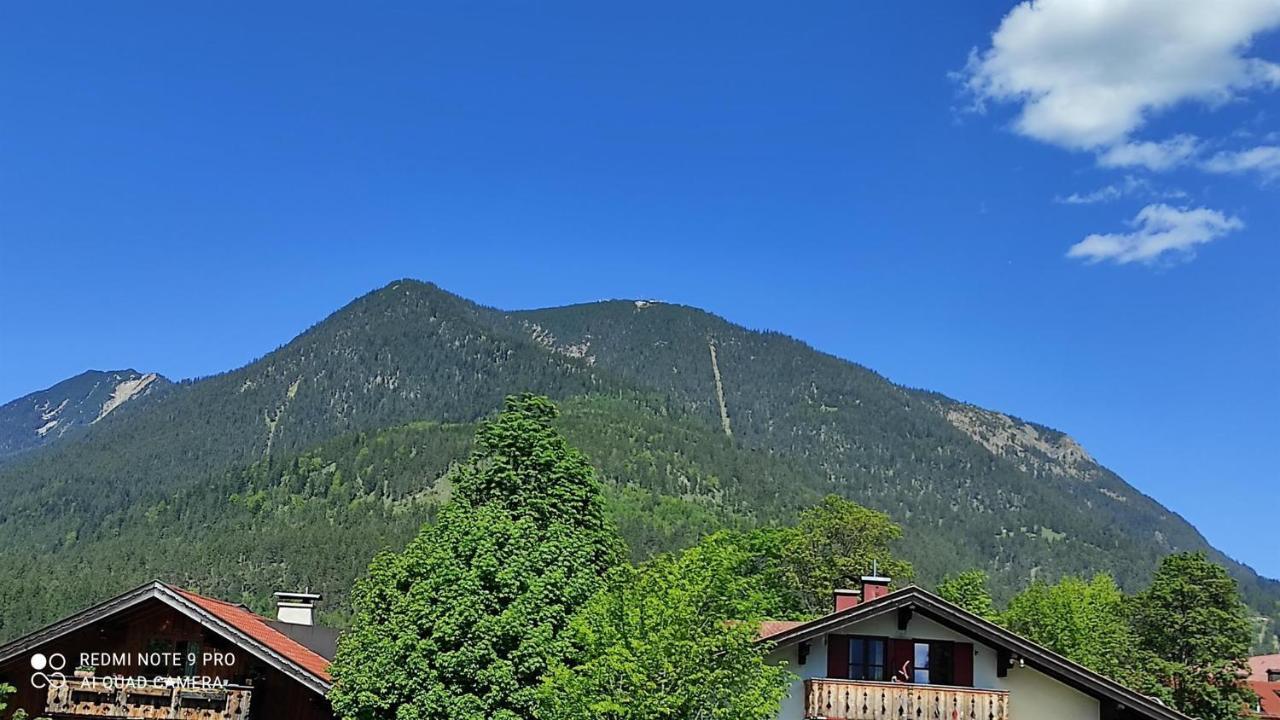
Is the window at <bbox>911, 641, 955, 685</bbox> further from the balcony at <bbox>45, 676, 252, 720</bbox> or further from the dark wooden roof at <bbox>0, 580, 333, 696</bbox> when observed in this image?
the balcony at <bbox>45, 676, 252, 720</bbox>

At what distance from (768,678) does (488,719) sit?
22.3ft

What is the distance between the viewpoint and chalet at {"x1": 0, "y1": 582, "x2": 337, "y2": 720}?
99.9 feet

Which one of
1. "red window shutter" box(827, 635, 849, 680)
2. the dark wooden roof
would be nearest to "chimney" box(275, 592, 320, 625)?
the dark wooden roof

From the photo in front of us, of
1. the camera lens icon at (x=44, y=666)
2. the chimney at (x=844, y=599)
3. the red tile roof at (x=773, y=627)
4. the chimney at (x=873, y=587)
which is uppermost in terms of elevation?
the chimney at (x=873, y=587)

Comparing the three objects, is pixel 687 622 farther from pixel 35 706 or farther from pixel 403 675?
pixel 35 706

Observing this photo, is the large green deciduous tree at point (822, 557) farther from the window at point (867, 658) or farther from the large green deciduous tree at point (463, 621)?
the large green deciduous tree at point (463, 621)

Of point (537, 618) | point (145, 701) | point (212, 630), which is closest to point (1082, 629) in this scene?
point (537, 618)

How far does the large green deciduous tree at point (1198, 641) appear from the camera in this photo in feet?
170

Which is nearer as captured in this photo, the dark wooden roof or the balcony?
the dark wooden roof

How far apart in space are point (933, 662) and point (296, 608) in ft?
70.4

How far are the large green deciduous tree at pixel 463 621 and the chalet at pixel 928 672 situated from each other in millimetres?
6133

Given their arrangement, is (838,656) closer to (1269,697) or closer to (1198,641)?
(1198,641)

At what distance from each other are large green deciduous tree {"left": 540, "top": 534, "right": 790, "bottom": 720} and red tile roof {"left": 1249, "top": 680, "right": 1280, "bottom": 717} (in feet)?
188

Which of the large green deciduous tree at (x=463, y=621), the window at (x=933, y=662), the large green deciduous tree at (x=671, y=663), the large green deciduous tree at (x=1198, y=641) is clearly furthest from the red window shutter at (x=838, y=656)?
the large green deciduous tree at (x=1198, y=641)
